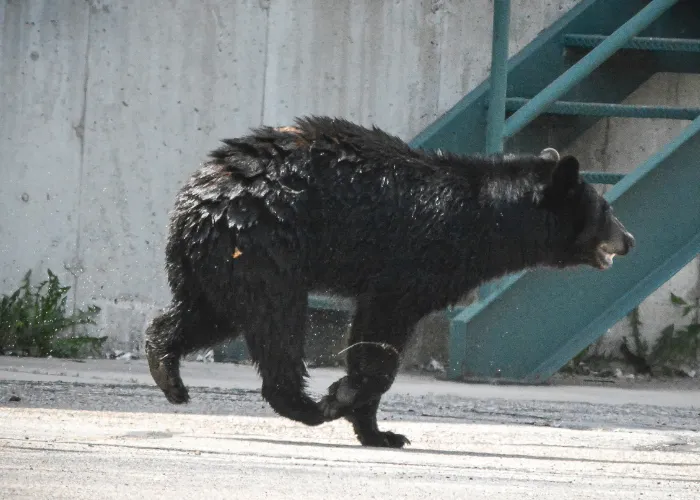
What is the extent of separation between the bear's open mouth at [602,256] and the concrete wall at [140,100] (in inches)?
144

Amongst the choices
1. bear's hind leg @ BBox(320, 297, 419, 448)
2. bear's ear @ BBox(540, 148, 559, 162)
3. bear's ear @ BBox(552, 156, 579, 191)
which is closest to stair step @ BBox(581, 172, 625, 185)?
bear's ear @ BBox(540, 148, 559, 162)

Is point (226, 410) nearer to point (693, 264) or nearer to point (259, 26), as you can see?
point (259, 26)

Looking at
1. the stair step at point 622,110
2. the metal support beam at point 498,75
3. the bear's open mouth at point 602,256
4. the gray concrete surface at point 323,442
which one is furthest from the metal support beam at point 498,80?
the bear's open mouth at point 602,256

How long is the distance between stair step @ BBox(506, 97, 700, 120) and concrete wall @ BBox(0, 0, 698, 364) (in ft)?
4.18

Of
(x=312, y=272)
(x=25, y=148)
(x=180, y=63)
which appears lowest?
(x=312, y=272)

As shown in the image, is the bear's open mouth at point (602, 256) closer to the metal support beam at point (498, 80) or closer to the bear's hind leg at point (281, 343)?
the bear's hind leg at point (281, 343)

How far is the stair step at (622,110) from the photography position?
999 cm

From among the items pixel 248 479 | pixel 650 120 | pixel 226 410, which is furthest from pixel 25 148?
pixel 248 479

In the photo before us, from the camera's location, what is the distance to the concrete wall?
423 inches

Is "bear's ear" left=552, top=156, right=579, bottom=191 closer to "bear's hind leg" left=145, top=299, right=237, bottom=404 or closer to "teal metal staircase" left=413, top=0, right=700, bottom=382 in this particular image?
"bear's hind leg" left=145, top=299, right=237, bottom=404

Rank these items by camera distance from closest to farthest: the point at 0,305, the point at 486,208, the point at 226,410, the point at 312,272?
the point at 312,272 → the point at 486,208 → the point at 226,410 → the point at 0,305

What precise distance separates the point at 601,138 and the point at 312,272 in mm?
5511

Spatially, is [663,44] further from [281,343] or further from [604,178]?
[281,343]

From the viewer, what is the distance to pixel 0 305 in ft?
33.8
